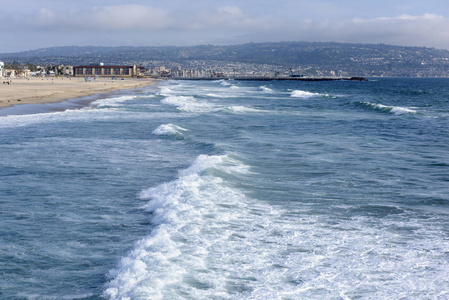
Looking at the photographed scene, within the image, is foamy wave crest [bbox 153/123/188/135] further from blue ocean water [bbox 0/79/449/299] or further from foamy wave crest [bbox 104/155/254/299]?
foamy wave crest [bbox 104/155/254/299]

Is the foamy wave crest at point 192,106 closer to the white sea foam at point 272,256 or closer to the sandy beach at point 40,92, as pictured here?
the sandy beach at point 40,92

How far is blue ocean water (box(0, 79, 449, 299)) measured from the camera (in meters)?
6.95

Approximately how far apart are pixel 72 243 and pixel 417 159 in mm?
13212

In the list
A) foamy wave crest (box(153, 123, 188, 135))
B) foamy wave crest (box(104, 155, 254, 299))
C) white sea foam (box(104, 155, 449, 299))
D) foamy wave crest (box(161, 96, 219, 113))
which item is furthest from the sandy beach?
white sea foam (box(104, 155, 449, 299))

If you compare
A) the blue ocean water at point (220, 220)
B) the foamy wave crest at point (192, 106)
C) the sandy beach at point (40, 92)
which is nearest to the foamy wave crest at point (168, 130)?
the blue ocean water at point (220, 220)

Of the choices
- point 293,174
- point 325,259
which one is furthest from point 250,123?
point 325,259

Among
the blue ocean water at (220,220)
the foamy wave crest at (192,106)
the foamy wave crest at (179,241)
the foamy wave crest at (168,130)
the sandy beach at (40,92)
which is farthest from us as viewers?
the sandy beach at (40,92)

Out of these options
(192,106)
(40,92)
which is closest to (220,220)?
(192,106)

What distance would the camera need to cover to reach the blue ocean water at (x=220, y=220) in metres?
6.95

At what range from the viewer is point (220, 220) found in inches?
384

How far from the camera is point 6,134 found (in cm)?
2117

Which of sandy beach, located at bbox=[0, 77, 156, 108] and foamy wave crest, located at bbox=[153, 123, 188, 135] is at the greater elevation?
sandy beach, located at bbox=[0, 77, 156, 108]

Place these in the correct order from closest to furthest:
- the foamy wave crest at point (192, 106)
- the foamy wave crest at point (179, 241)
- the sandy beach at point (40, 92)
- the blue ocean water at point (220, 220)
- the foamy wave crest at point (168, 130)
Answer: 1. the foamy wave crest at point (179, 241)
2. the blue ocean water at point (220, 220)
3. the foamy wave crest at point (168, 130)
4. the foamy wave crest at point (192, 106)
5. the sandy beach at point (40, 92)

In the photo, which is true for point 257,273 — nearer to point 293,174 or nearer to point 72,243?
point 72,243
